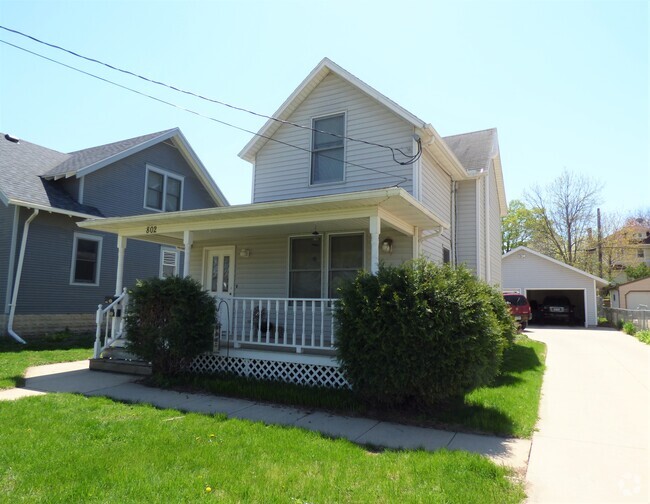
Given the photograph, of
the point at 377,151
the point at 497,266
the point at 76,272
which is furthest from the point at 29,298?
the point at 497,266

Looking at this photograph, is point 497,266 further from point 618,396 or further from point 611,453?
point 611,453

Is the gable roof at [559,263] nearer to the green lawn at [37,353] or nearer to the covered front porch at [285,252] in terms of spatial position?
the covered front porch at [285,252]

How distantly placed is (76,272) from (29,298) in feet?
5.49

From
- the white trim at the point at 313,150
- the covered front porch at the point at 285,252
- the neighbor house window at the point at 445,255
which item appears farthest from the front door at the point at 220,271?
the neighbor house window at the point at 445,255

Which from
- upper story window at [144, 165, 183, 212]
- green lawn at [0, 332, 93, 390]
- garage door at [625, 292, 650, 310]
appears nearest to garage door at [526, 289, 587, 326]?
garage door at [625, 292, 650, 310]

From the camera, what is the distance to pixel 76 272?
14500mm

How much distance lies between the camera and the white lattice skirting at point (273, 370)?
7469 mm

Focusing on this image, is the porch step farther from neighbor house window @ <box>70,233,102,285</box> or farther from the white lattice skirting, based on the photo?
neighbor house window @ <box>70,233,102,285</box>

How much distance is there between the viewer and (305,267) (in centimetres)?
1006

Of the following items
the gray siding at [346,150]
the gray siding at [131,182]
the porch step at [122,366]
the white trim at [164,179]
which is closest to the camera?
the porch step at [122,366]

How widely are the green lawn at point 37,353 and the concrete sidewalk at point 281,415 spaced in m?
0.28

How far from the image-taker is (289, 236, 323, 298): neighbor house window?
32.6 feet

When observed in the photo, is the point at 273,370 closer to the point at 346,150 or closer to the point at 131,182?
the point at 346,150

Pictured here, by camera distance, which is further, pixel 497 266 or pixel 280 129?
pixel 497 266
